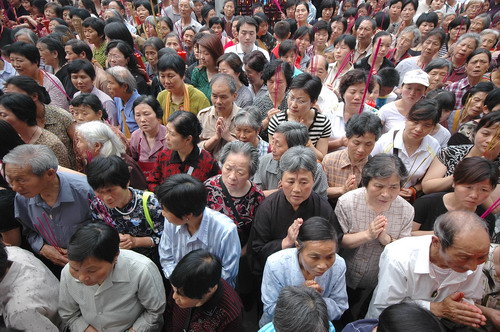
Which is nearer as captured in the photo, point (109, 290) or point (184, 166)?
point (109, 290)

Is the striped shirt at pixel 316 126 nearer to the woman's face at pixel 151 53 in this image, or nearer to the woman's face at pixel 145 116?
the woman's face at pixel 145 116

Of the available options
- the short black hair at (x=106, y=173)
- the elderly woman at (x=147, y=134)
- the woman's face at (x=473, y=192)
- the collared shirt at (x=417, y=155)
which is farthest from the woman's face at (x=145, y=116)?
the woman's face at (x=473, y=192)

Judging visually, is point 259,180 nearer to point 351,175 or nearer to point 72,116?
point 351,175

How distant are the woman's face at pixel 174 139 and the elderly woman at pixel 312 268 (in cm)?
131

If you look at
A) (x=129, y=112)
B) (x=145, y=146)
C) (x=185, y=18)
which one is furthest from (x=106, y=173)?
(x=185, y=18)

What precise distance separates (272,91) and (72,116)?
2.31 meters

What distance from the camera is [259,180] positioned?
3.02 m

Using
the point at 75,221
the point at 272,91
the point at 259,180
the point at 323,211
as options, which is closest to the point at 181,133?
the point at 259,180

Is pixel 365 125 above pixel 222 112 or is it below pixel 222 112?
above

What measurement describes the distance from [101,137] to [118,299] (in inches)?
55.7

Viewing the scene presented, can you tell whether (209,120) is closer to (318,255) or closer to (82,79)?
(82,79)

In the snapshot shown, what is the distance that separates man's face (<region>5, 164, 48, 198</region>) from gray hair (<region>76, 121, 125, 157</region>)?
0.53m

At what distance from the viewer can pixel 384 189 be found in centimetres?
228

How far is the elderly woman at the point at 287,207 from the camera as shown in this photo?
2287 mm
